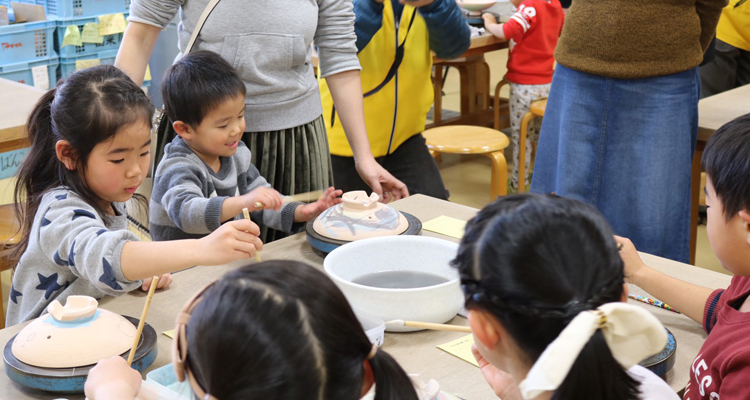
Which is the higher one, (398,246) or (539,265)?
(539,265)

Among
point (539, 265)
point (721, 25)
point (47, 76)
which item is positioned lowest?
point (47, 76)

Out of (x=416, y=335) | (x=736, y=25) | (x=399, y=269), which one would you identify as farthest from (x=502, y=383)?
(x=736, y=25)

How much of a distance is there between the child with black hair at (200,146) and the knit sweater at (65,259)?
26 cm

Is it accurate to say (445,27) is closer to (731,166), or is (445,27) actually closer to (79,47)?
(731,166)

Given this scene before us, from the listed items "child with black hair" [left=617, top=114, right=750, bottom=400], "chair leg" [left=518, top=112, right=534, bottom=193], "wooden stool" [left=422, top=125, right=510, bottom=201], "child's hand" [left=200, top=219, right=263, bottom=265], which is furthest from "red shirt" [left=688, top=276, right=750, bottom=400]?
"chair leg" [left=518, top=112, right=534, bottom=193]

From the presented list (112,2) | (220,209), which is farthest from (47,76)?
(220,209)

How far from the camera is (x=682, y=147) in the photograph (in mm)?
2109

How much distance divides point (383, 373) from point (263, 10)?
123 cm

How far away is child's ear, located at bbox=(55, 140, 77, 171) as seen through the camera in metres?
1.40

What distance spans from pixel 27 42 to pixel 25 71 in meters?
0.17

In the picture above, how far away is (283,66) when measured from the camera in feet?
6.20

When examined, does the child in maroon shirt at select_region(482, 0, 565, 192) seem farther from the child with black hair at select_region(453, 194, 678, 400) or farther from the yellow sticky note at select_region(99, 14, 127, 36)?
the child with black hair at select_region(453, 194, 678, 400)

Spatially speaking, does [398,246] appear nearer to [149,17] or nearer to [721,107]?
[149,17]

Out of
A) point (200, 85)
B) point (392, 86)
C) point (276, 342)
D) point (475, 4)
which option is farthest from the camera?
point (475, 4)
